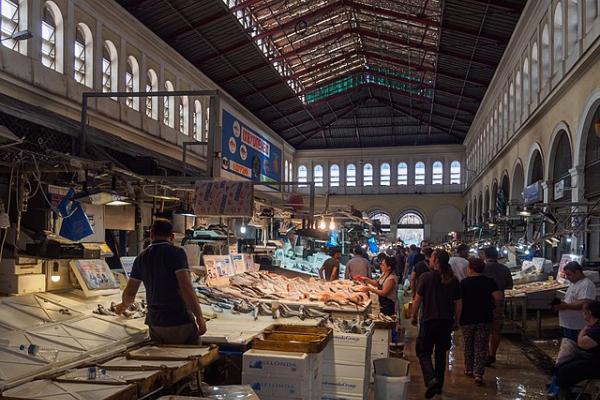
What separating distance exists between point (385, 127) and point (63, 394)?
3647 cm

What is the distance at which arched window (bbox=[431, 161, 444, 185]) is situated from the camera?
39.0 m

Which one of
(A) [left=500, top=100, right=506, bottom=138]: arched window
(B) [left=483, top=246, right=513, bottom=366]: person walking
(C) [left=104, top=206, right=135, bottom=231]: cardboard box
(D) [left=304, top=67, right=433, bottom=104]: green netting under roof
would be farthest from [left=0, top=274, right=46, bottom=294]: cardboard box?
(D) [left=304, top=67, right=433, bottom=104]: green netting under roof

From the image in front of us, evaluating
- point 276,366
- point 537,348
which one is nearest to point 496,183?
point 537,348

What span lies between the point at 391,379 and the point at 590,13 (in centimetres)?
930

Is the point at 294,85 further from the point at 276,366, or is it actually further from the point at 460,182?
the point at 276,366

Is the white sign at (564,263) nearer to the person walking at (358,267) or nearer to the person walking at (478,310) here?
the person walking at (358,267)

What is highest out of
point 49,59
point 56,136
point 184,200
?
point 49,59

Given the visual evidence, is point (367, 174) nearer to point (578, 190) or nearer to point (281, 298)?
point (578, 190)

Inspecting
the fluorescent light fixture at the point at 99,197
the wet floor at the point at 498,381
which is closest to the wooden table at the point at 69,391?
the fluorescent light fixture at the point at 99,197

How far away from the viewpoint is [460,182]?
1526 inches

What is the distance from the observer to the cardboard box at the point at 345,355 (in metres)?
5.42

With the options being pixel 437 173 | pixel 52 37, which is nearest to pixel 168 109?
pixel 52 37

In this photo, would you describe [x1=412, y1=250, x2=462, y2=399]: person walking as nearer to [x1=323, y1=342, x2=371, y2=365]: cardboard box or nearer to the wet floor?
the wet floor

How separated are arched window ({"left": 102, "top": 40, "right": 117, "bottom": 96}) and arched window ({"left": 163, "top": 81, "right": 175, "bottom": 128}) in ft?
10.5
